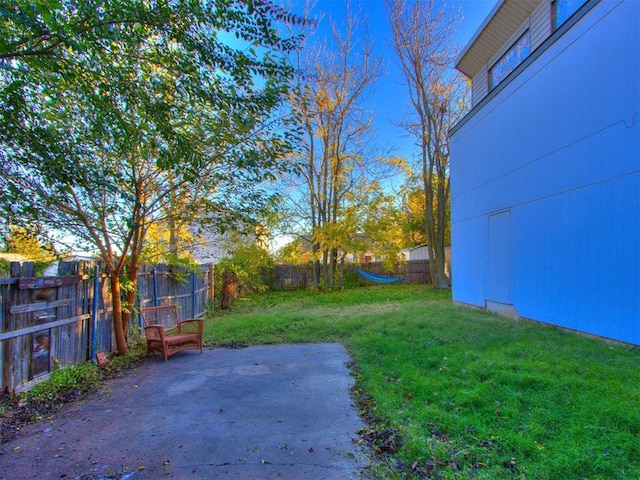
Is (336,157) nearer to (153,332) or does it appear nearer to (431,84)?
(431,84)

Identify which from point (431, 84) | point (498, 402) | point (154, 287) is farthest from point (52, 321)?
point (431, 84)

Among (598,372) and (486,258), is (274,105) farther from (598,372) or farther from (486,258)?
(486,258)

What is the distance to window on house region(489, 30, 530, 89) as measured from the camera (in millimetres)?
7793

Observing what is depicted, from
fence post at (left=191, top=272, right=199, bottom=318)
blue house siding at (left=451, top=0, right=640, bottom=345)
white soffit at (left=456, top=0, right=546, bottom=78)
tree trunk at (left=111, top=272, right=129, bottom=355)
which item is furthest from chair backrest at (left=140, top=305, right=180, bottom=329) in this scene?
white soffit at (left=456, top=0, right=546, bottom=78)

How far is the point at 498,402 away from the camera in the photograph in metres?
3.09

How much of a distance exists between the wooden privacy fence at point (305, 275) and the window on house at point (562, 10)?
11.9 metres

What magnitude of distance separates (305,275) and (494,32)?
12132mm

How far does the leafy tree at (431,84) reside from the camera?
13953mm

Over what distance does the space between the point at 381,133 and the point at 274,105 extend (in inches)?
513

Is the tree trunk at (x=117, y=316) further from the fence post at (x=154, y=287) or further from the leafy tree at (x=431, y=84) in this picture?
the leafy tree at (x=431, y=84)

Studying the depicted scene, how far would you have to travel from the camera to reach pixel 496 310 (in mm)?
7684

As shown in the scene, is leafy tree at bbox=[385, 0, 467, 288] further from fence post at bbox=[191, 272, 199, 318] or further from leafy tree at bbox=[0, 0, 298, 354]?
leafy tree at bbox=[0, 0, 298, 354]

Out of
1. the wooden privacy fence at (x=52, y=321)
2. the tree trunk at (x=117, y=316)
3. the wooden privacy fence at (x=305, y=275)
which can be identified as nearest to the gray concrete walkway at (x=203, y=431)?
the wooden privacy fence at (x=52, y=321)

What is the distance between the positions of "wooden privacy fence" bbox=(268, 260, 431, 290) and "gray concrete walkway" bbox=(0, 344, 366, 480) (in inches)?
492
